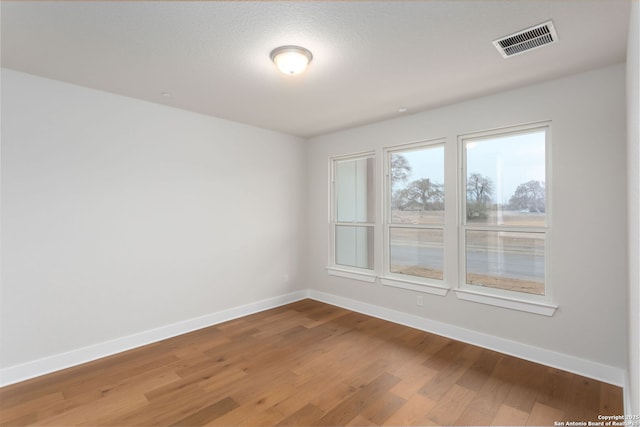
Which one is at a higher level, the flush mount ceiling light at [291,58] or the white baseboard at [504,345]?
the flush mount ceiling light at [291,58]

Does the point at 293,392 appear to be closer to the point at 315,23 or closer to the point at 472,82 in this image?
the point at 315,23

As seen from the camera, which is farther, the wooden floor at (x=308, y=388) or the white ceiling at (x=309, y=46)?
the wooden floor at (x=308, y=388)

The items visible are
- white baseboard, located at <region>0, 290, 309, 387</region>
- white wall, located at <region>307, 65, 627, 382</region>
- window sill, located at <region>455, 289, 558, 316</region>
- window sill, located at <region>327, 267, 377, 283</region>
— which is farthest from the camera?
window sill, located at <region>327, 267, 377, 283</region>

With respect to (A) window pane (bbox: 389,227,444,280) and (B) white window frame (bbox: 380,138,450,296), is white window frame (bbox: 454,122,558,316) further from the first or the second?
(A) window pane (bbox: 389,227,444,280)

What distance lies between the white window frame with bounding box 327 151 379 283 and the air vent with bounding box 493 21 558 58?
7.14 feet

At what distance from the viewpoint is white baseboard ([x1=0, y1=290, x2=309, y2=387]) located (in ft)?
8.73

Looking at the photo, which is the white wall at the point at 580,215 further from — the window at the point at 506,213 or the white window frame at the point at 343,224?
the white window frame at the point at 343,224

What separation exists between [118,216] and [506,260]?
4120 mm

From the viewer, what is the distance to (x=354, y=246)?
15.5ft

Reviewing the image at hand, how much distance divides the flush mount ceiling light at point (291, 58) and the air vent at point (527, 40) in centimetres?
138

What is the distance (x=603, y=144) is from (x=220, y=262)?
4.21 metres

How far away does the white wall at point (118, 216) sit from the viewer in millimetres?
2691

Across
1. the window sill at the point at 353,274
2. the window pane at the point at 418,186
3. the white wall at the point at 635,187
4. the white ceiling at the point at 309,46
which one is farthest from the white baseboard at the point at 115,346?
the white wall at the point at 635,187

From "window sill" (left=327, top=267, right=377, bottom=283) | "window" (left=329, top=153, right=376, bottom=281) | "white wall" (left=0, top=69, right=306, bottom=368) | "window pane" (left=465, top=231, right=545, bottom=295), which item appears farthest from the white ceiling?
"window sill" (left=327, top=267, right=377, bottom=283)
